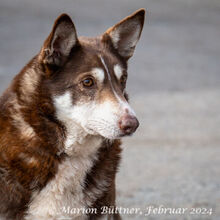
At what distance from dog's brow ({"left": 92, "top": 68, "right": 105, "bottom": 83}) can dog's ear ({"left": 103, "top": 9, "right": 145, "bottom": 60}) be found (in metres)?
0.51

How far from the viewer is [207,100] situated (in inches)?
455

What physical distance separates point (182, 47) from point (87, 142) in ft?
49.9

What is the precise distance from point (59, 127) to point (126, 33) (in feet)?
3.72

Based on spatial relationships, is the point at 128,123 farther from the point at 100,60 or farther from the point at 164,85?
the point at 164,85

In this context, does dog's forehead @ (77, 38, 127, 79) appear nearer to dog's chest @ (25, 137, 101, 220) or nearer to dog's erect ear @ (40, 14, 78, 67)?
dog's erect ear @ (40, 14, 78, 67)

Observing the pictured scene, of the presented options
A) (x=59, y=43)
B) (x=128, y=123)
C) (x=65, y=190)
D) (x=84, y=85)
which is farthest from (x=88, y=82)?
(x=65, y=190)

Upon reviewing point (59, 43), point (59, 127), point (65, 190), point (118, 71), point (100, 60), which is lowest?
point (65, 190)

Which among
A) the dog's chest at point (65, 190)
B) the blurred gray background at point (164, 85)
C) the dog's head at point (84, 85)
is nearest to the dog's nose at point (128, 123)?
the dog's head at point (84, 85)

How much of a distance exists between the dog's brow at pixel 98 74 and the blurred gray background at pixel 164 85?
2.32 m

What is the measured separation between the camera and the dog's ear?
4.00 metres

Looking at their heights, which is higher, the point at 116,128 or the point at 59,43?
the point at 59,43

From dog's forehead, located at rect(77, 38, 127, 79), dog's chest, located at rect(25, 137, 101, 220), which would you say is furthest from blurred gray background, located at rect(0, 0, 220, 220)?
dog's forehead, located at rect(77, 38, 127, 79)

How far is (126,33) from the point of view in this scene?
13.4ft

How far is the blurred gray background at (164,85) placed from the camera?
21.5 feet
